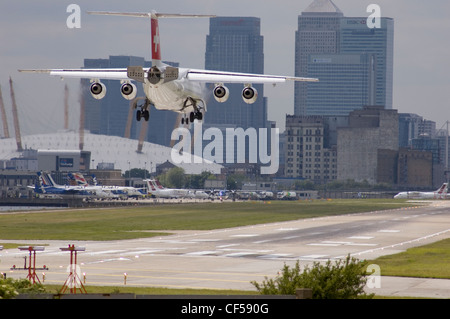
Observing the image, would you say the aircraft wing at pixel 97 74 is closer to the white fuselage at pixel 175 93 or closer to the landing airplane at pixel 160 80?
the landing airplane at pixel 160 80

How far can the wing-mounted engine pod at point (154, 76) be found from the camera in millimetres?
53688

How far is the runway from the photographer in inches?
2218

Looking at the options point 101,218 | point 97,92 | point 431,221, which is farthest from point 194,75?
point 431,221

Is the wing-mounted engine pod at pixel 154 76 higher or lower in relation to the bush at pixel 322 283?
higher

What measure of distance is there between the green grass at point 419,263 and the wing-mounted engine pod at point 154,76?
2015 cm

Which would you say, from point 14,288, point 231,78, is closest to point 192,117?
point 231,78

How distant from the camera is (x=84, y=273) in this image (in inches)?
2350

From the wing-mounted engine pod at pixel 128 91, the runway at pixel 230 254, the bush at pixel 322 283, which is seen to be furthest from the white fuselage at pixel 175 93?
the bush at pixel 322 283

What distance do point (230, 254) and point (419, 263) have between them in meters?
15.7

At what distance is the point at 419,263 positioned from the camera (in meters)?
70.4

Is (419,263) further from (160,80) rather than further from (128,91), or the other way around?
(160,80)

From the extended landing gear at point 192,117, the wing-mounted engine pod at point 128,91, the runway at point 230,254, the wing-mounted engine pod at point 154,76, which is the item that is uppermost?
the wing-mounted engine pod at point 154,76

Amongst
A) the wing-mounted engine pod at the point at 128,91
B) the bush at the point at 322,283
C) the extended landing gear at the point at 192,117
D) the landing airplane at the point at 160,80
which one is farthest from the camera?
the extended landing gear at the point at 192,117
